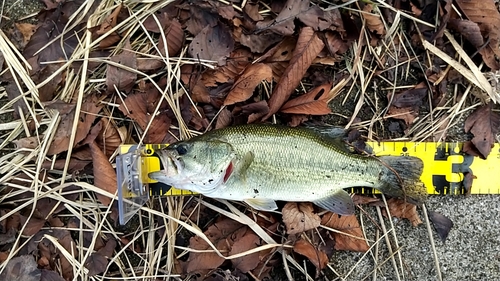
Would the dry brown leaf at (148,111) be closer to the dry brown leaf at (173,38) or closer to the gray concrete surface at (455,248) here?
the dry brown leaf at (173,38)

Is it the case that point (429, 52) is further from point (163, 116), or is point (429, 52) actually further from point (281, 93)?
point (163, 116)

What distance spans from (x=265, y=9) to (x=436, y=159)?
1.69 m

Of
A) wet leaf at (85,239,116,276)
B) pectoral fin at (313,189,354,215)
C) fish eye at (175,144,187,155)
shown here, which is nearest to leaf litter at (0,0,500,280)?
wet leaf at (85,239,116,276)

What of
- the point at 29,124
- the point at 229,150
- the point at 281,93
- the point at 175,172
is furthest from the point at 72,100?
the point at 281,93

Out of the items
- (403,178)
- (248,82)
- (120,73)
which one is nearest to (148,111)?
(120,73)

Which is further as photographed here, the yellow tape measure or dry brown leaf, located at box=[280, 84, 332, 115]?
the yellow tape measure

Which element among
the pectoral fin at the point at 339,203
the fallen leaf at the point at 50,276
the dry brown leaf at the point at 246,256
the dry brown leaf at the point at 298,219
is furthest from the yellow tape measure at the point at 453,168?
the fallen leaf at the point at 50,276

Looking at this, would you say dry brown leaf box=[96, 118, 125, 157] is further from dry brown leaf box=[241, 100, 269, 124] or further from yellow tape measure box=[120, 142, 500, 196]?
yellow tape measure box=[120, 142, 500, 196]

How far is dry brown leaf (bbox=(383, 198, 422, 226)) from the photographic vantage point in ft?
10.6

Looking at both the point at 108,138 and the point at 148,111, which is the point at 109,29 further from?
the point at 108,138

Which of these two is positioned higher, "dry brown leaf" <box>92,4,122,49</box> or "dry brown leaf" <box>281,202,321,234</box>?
"dry brown leaf" <box>92,4,122,49</box>

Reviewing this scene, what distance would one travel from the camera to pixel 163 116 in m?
3.15

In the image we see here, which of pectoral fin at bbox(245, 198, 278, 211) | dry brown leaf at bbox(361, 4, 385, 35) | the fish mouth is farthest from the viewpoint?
dry brown leaf at bbox(361, 4, 385, 35)

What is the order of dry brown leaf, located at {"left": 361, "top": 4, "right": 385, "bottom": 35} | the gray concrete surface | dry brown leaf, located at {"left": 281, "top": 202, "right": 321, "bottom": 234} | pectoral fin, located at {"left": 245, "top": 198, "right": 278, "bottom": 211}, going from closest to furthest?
pectoral fin, located at {"left": 245, "top": 198, "right": 278, "bottom": 211} → dry brown leaf, located at {"left": 281, "top": 202, "right": 321, "bottom": 234} → dry brown leaf, located at {"left": 361, "top": 4, "right": 385, "bottom": 35} → the gray concrete surface
